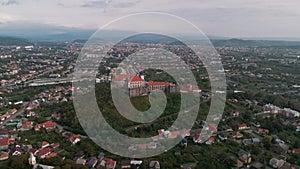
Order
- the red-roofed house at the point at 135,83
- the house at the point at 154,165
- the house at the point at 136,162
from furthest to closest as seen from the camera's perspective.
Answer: the red-roofed house at the point at 135,83 → the house at the point at 136,162 → the house at the point at 154,165

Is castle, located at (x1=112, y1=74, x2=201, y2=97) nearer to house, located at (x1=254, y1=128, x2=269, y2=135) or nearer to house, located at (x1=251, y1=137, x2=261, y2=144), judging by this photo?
house, located at (x1=254, y1=128, x2=269, y2=135)

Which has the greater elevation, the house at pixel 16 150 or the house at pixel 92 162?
the house at pixel 92 162

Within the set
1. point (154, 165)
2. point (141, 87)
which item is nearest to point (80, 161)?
point (154, 165)

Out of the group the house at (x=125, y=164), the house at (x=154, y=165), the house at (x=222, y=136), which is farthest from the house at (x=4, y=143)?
the house at (x=222, y=136)

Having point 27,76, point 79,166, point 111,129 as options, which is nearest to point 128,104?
point 111,129

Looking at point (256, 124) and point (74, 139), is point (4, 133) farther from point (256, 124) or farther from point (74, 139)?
point (256, 124)

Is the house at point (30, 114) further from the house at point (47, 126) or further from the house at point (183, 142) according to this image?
the house at point (183, 142)
